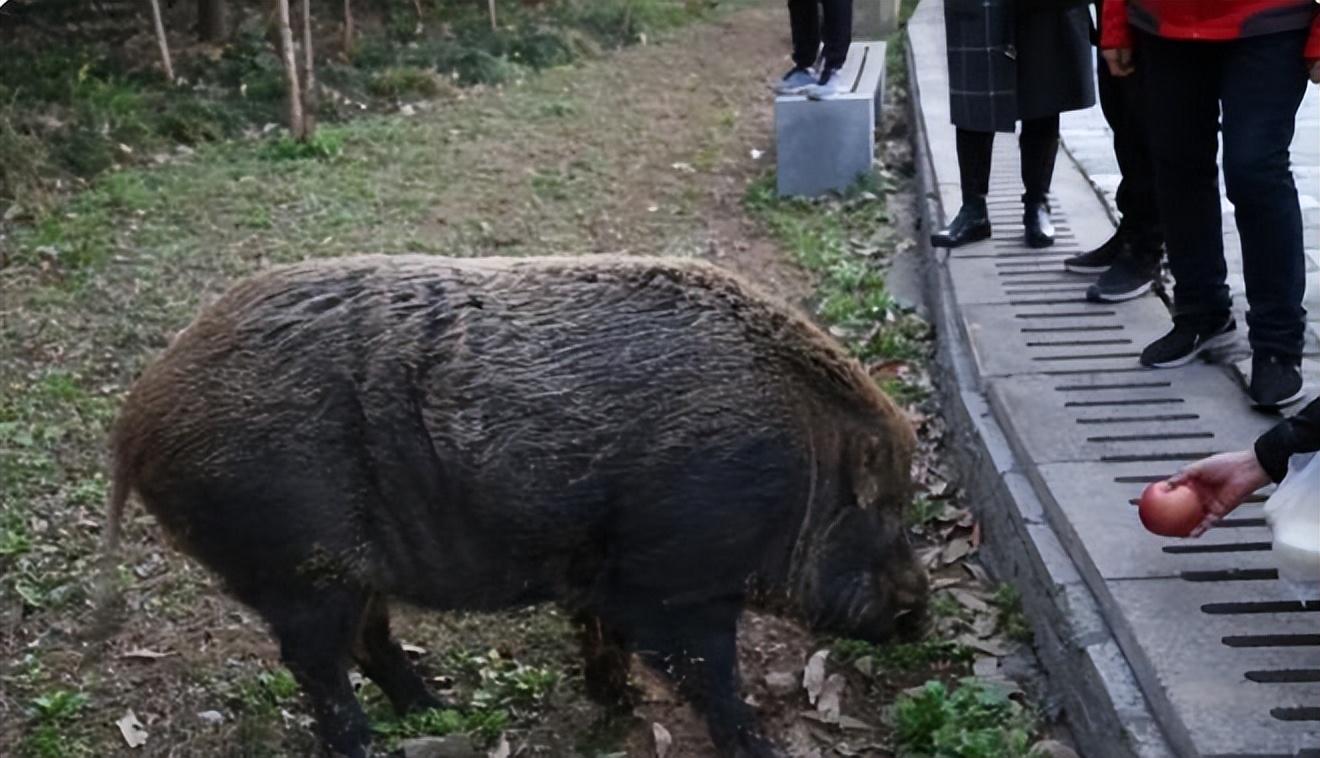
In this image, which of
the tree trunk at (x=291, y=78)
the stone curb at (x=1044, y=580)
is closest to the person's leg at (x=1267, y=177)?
the stone curb at (x=1044, y=580)

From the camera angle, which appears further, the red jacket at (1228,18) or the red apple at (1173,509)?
the red jacket at (1228,18)

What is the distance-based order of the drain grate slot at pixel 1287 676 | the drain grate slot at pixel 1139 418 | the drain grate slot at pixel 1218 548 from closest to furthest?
1. the drain grate slot at pixel 1287 676
2. the drain grate slot at pixel 1218 548
3. the drain grate slot at pixel 1139 418

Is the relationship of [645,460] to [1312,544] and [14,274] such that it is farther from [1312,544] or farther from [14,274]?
[14,274]

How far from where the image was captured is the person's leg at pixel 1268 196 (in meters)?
3.91

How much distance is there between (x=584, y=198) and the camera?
26.1 feet

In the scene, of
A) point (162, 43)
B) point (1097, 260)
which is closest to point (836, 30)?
point (1097, 260)

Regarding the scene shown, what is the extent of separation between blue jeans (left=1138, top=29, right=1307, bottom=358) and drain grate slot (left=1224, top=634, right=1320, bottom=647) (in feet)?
3.99

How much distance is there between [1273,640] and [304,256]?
186 inches

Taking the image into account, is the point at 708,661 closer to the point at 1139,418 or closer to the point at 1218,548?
the point at 1218,548

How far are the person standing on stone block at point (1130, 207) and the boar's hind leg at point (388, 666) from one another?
9.13 feet

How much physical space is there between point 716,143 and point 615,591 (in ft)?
21.6

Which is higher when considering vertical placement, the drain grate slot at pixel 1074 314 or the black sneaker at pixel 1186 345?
the black sneaker at pixel 1186 345

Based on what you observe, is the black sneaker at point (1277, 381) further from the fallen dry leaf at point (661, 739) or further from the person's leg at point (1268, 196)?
the fallen dry leaf at point (661, 739)

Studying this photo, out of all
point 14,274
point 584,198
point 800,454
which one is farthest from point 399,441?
point 584,198
